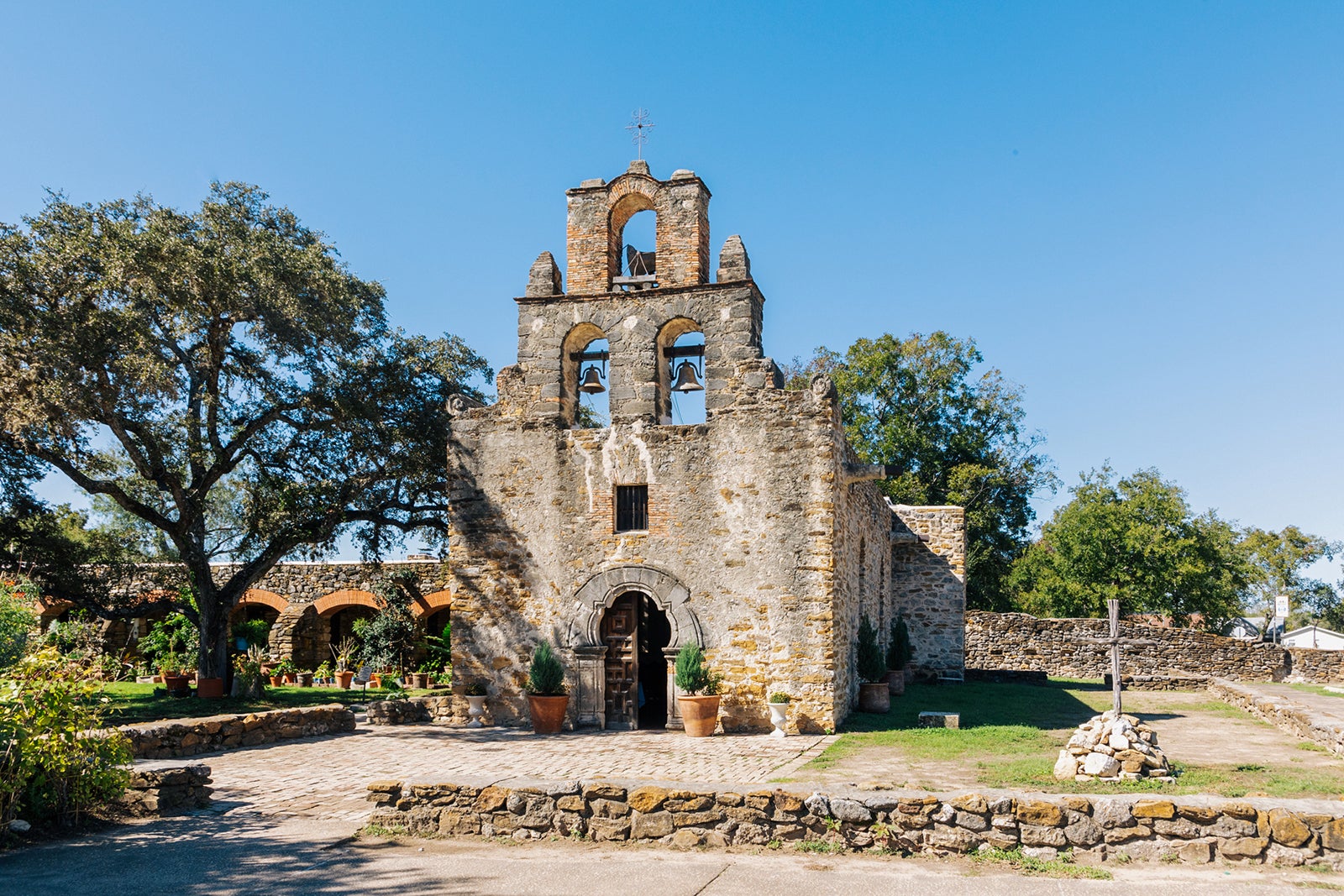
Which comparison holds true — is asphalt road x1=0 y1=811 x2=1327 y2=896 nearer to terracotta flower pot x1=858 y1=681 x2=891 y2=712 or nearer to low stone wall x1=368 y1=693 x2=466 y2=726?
low stone wall x1=368 y1=693 x2=466 y2=726

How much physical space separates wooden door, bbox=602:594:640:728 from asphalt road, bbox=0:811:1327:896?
7.20 metres

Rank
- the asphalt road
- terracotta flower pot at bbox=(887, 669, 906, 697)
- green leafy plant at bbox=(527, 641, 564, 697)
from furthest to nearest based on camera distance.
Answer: terracotta flower pot at bbox=(887, 669, 906, 697), green leafy plant at bbox=(527, 641, 564, 697), the asphalt road

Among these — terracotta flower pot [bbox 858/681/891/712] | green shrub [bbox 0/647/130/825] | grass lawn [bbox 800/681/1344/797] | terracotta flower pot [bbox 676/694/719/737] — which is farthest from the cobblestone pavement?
terracotta flower pot [bbox 858/681/891/712]

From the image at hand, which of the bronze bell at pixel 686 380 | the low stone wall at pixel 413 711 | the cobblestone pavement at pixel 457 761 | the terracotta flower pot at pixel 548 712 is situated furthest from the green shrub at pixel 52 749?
the bronze bell at pixel 686 380

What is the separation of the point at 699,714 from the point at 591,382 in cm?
566

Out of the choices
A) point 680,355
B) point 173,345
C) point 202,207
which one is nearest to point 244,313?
point 173,345

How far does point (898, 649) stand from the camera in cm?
1942

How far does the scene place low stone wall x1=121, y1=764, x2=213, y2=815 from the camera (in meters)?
8.10

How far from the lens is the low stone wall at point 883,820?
6.23 meters

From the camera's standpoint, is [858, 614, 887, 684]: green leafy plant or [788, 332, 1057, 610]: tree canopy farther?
[788, 332, 1057, 610]: tree canopy

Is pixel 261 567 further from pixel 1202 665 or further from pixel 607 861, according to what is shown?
pixel 1202 665

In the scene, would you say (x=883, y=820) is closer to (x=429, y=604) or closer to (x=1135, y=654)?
(x=429, y=604)

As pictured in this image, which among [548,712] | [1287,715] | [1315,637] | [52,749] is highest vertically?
[52,749]

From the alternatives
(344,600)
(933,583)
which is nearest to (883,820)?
(933,583)
